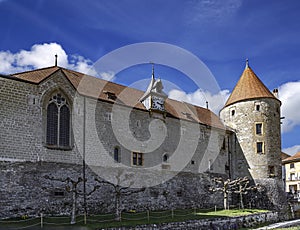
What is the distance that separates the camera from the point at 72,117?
73.8 ft

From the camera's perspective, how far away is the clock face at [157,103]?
92.5 feet

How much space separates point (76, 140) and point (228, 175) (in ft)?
55.3

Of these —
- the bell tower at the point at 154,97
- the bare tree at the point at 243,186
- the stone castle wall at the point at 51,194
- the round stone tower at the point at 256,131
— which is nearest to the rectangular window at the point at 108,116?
the stone castle wall at the point at 51,194

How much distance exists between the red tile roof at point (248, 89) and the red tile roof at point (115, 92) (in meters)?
3.01

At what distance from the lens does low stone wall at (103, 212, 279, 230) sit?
19.0m

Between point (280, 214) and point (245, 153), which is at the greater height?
point (245, 153)

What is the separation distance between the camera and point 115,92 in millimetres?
27484

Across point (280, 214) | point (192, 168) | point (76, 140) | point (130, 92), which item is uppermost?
point (130, 92)

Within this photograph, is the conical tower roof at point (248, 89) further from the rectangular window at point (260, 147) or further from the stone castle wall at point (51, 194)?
the stone castle wall at point (51, 194)

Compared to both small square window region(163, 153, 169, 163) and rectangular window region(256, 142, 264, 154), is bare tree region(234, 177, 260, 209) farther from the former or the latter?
small square window region(163, 153, 169, 163)

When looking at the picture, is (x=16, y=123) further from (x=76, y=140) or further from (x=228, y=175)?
(x=228, y=175)

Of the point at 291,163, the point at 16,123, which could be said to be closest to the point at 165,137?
the point at 16,123

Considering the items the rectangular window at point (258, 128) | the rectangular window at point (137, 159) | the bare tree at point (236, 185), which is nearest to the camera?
the rectangular window at point (137, 159)

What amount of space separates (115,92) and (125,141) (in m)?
4.13
